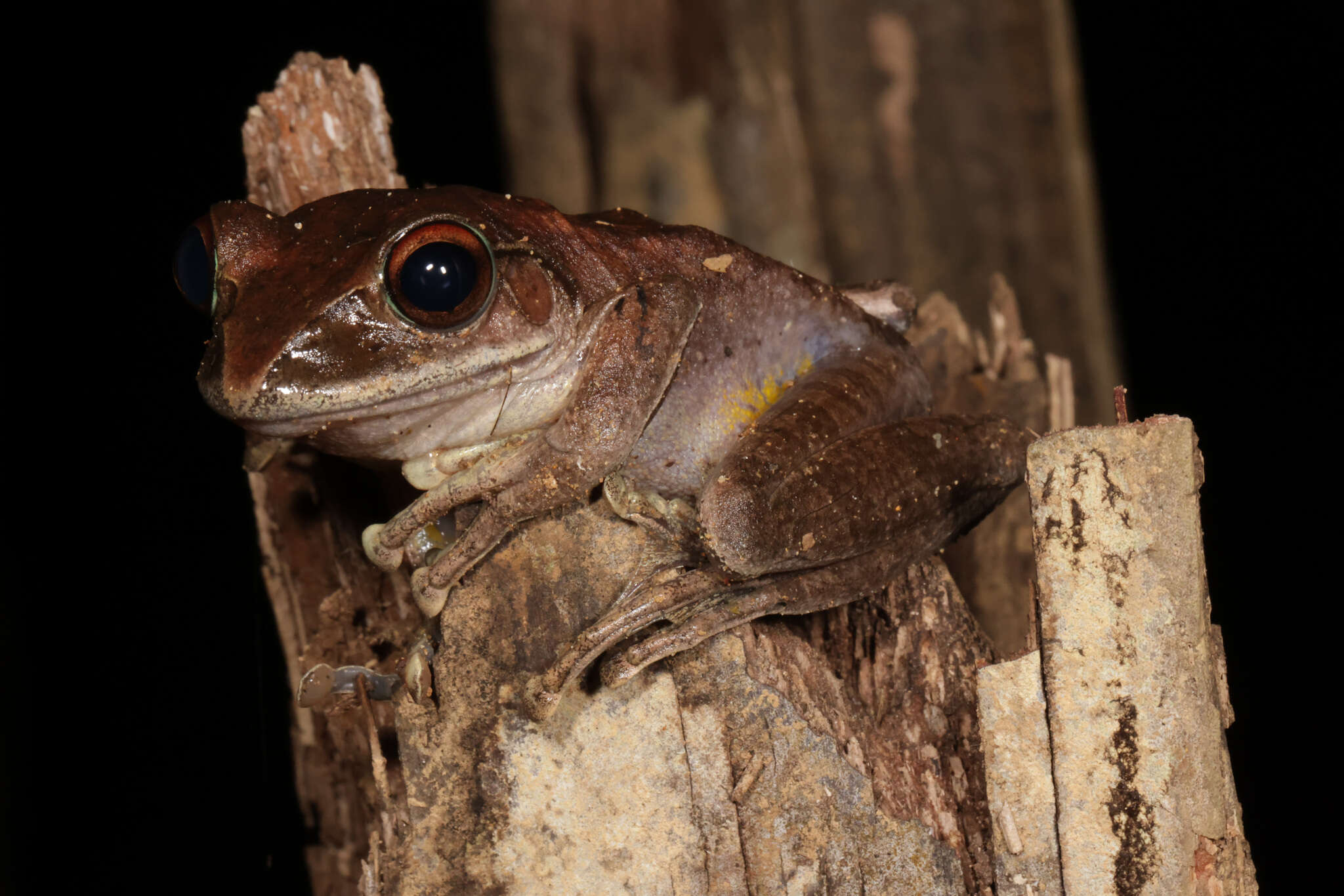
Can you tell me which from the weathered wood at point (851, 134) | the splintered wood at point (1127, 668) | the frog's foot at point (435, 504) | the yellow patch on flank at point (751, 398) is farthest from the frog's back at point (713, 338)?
the weathered wood at point (851, 134)

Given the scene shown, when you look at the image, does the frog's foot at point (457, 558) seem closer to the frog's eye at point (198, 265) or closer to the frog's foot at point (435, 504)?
the frog's foot at point (435, 504)

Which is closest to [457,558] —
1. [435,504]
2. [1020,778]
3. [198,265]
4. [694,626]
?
[435,504]

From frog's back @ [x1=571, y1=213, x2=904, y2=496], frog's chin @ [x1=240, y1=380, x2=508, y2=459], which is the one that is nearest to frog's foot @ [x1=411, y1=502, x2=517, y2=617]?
frog's chin @ [x1=240, y1=380, x2=508, y2=459]

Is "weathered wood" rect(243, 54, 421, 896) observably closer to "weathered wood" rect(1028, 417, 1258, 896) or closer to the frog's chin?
the frog's chin

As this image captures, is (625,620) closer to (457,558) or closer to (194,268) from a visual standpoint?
(457,558)

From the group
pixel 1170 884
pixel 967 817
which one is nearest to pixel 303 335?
pixel 967 817

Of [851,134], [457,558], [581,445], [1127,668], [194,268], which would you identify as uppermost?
[851,134]

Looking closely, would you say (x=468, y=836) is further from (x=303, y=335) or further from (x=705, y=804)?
(x=303, y=335)
